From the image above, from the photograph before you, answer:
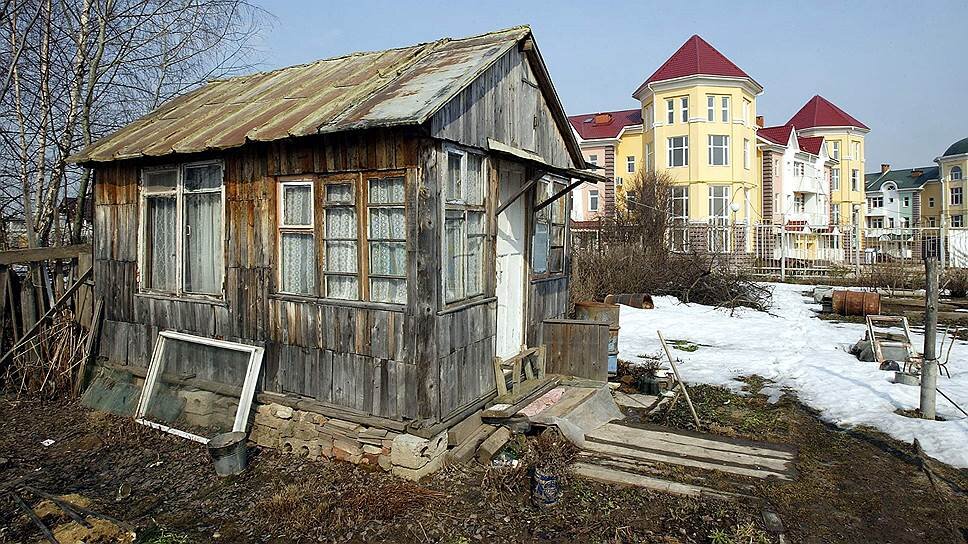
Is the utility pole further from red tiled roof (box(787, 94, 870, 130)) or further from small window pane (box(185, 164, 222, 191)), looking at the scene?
red tiled roof (box(787, 94, 870, 130))

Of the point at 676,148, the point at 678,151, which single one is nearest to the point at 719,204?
the point at 678,151

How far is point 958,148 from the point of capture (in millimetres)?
55500

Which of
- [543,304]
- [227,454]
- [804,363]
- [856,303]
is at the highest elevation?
[543,304]

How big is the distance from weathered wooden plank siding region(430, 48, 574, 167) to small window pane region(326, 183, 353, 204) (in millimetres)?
1162

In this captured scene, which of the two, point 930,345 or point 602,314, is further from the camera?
point 602,314

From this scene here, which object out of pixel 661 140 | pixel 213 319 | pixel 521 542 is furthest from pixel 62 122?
pixel 661 140

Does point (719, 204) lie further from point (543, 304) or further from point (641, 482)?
point (641, 482)

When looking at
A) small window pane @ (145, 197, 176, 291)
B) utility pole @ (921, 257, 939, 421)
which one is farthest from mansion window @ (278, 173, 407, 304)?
utility pole @ (921, 257, 939, 421)

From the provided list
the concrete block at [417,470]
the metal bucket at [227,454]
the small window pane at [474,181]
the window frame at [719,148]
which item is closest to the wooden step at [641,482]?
the concrete block at [417,470]

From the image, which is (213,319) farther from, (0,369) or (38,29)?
(38,29)

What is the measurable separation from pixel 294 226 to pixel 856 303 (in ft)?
51.5

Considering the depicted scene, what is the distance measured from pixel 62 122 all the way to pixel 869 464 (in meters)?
13.8

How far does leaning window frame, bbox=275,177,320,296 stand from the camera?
251 inches

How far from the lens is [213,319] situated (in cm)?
732
